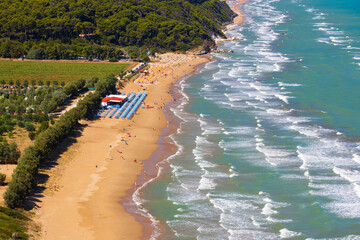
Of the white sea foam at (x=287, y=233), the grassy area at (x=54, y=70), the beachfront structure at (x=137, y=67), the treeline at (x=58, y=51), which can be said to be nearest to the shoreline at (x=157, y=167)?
the white sea foam at (x=287, y=233)

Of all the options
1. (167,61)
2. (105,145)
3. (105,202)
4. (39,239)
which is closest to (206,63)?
(167,61)

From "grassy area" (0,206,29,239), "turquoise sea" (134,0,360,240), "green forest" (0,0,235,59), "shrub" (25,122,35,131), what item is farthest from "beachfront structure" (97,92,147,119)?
"green forest" (0,0,235,59)

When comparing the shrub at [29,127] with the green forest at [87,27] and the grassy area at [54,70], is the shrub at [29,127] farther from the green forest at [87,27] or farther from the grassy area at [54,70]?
the green forest at [87,27]

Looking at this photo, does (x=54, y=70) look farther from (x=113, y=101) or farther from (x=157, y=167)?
(x=157, y=167)

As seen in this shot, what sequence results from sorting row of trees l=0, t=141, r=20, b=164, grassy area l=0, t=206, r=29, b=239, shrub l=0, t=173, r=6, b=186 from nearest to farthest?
grassy area l=0, t=206, r=29, b=239, shrub l=0, t=173, r=6, b=186, row of trees l=0, t=141, r=20, b=164

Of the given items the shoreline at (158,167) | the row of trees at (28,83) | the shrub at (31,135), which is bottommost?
the shoreline at (158,167)

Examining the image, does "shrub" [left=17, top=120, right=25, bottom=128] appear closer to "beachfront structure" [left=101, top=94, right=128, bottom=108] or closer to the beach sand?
the beach sand
